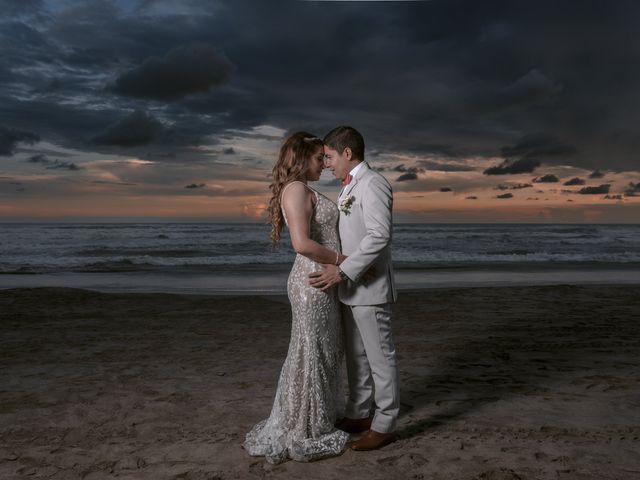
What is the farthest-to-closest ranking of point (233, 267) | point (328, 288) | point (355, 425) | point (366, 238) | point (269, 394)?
point (233, 267) → point (269, 394) → point (355, 425) → point (328, 288) → point (366, 238)

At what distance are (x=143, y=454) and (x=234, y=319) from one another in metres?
4.82

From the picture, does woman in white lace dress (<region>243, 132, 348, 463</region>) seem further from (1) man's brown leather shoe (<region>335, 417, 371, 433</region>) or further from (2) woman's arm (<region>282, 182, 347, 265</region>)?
(1) man's brown leather shoe (<region>335, 417, 371, 433</region>)

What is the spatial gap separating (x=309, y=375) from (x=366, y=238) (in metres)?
0.95

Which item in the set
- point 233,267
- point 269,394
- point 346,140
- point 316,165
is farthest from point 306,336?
point 233,267

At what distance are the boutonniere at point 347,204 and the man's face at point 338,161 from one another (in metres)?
0.15

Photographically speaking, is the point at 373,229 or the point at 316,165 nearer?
the point at 373,229

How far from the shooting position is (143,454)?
3529mm

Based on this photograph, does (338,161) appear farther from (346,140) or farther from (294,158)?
(294,158)

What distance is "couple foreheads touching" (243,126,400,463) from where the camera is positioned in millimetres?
3203

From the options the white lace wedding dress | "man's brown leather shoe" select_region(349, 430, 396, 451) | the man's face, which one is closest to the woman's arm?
the white lace wedding dress

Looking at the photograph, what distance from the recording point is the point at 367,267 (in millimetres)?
3188

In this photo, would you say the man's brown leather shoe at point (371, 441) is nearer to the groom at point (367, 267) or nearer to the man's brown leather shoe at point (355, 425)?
the groom at point (367, 267)

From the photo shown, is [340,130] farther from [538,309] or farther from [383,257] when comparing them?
[538,309]

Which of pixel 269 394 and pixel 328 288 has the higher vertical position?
pixel 328 288
